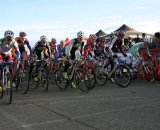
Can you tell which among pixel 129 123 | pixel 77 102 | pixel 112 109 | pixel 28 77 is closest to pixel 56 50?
pixel 28 77

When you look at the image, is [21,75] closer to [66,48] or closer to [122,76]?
[66,48]

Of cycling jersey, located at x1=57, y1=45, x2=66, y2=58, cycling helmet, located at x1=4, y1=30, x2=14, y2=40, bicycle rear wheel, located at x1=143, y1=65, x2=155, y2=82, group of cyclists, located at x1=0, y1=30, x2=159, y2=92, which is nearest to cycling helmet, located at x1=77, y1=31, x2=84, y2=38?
group of cyclists, located at x1=0, y1=30, x2=159, y2=92

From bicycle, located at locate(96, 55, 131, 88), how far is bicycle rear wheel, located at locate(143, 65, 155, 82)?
134 cm

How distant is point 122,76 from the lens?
13.3 m

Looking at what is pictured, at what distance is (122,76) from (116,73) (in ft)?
0.82

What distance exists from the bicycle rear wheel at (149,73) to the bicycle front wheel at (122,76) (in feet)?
5.52

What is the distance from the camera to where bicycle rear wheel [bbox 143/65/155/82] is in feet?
47.6

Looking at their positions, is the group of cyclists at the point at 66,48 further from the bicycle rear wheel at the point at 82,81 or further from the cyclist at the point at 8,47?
the bicycle rear wheel at the point at 82,81

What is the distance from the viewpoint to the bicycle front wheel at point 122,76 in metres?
13.2

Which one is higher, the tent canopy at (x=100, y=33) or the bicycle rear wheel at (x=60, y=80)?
the tent canopy at (x=100, y=33)

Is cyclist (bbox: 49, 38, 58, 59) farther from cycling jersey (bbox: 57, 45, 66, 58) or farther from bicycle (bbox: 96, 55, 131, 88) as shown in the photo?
bicycle (bbox: 96, 55, 131, 88)

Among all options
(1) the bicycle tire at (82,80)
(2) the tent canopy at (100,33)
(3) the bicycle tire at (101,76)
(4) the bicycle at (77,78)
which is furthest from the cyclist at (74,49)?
(2) the tent canopy at (100,33)

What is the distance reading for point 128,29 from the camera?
3083cm

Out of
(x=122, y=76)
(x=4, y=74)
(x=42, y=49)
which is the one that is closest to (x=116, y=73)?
(x=122, y=76)
